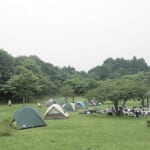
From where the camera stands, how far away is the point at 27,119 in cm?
2125

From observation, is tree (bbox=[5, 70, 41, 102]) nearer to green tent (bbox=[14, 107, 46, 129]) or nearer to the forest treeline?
the forest treeline

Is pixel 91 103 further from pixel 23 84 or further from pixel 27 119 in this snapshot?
pixel 27 119

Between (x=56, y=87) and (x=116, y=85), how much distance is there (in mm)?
42595

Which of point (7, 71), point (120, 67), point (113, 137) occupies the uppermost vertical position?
point (120, 67)

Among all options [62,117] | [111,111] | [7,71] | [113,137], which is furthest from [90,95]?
[7,71]

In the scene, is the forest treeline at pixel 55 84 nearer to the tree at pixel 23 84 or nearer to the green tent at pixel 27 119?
the tree at pixel 23 84

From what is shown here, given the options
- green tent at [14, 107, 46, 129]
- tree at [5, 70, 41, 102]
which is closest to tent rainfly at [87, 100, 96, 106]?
tree at [5, 70, 41, 102]

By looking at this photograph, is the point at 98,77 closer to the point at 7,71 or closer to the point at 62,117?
the point at 7,71

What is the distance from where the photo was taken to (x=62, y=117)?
2852 cm

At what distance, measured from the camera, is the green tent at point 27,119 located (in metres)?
21.0

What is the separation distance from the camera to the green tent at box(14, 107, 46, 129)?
21.0 m

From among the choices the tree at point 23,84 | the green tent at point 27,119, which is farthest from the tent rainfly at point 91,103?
the green tent at point 27,119

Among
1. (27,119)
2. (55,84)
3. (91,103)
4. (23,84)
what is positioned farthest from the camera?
(55,84)

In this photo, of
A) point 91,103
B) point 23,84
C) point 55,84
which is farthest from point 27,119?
point 55,84
